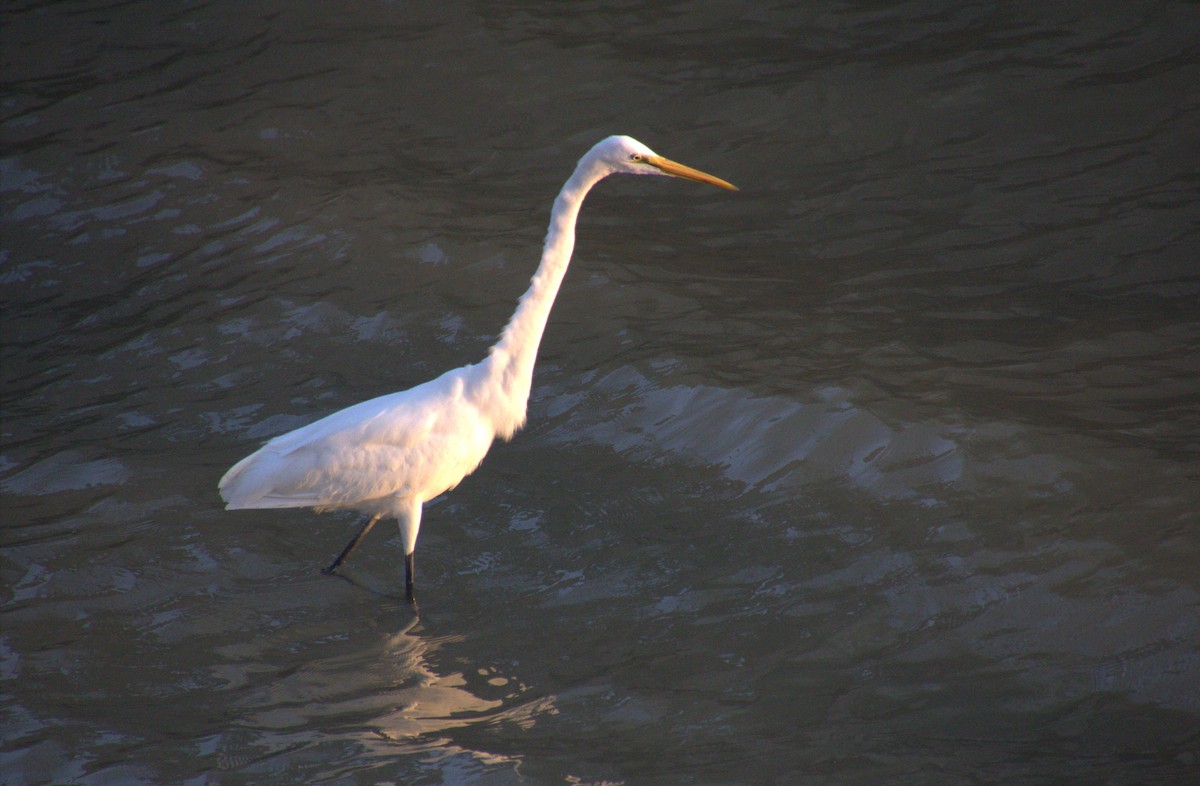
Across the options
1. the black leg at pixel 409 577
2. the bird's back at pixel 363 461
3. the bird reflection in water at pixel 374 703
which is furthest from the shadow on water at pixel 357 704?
the bird's back at pixel 363 461

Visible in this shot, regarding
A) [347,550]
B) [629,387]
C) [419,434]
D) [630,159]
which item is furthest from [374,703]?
[629,387]

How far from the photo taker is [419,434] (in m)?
5.49

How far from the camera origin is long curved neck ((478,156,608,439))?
562 cm

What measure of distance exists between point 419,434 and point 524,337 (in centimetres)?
74

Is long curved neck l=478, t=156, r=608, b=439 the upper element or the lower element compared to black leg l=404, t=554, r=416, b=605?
upper

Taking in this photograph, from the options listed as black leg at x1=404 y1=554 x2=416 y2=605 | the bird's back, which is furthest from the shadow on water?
the bird's back

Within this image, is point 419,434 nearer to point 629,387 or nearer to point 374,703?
point 374,703

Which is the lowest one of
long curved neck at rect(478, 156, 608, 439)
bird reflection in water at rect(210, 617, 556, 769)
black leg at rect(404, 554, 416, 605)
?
bird reflection in water at rect(210, 617, 556, 769)

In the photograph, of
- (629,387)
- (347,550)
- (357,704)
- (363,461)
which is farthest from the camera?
(629,387)

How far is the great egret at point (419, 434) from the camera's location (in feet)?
17.7

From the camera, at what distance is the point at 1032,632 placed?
478 centimetres

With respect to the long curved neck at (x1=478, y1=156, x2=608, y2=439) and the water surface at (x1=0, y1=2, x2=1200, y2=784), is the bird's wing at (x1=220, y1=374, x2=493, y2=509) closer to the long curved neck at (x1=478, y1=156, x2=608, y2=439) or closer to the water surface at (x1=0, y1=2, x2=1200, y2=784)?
the long curved neck at (x1=478, y1=156, x2=608, y2=439)

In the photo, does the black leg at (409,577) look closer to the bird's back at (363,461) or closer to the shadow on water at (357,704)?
the shadow on water at (357,704)

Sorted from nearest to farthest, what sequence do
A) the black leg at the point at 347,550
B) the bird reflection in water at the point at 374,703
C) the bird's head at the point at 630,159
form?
the bird reflection in water at the point at 374,703 < the bird's head at the point at 630,159 < the black leg at the point at 347,550
